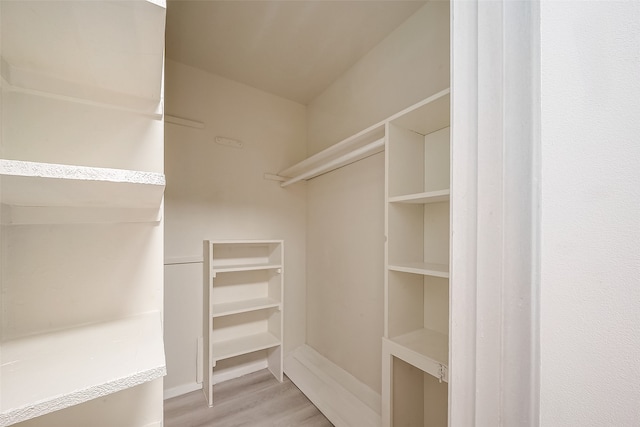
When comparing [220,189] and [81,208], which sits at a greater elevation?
[220,189]

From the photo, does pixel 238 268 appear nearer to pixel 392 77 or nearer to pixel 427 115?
pixel 427 115

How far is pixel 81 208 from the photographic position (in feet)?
1.91

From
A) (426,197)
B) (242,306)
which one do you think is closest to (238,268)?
(242,306)

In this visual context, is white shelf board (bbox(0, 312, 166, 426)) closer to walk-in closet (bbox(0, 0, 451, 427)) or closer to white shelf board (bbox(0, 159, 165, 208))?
walk-in closet (bbox(0, 0, 451, 427))

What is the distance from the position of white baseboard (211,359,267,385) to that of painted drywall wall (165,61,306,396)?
0.17 m

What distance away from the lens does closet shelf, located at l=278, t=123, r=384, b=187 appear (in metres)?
1.36

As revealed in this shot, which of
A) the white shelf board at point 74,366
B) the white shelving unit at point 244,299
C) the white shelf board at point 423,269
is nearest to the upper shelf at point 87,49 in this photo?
the white shelf board at point 74,366

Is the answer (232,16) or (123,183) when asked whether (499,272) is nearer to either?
(123,183)

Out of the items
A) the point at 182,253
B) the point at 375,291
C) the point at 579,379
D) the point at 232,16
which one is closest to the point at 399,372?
the point at 375,291

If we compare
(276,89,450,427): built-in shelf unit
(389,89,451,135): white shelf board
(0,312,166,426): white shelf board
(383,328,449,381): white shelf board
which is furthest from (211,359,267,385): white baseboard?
(389,89,451,135): white shelf board

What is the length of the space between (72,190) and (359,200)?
1516 mm

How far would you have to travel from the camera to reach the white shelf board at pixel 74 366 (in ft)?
1.14

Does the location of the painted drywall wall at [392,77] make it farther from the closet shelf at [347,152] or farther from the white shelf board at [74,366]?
the white shelf board at [74,366]

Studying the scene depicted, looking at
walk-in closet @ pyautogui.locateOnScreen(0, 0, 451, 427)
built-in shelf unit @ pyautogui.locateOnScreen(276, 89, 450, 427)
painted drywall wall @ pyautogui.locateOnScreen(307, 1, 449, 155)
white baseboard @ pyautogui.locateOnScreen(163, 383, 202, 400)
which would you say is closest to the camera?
walk-in closet @ pyautogui.locateOnScreen(0, 0, 451, 427)
